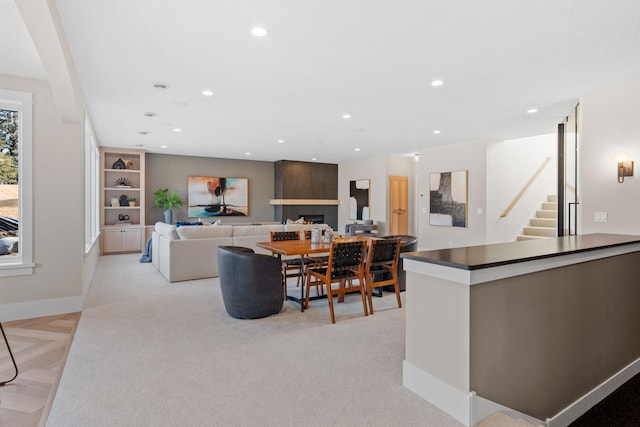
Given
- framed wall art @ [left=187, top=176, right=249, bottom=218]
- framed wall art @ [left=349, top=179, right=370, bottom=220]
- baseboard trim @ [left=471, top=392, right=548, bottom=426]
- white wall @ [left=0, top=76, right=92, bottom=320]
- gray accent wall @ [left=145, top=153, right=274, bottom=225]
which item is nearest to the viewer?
baseboard trim @ [left=471, top=392, right=548, bottom=426]

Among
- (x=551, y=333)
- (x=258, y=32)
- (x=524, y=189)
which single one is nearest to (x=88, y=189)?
(x=258, y=32)

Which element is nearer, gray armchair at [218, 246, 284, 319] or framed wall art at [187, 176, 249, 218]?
gray armchair at [218, 246, 284, 319]

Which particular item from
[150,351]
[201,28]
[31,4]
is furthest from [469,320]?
[31,4]

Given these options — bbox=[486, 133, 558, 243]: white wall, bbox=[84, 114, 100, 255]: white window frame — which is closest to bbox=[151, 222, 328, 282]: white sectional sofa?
bbox=[84, 114, 100, 255]: white window frame

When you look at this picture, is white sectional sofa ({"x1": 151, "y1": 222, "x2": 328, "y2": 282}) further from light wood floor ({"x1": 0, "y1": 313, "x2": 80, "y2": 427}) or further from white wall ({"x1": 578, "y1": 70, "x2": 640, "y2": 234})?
white wall ({"x1": 578, "y1": 70, "x2": 640, "y2": 234})

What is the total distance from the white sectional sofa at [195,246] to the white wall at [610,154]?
370 centimetres

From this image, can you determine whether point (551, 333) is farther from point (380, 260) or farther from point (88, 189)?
point (88, 189)

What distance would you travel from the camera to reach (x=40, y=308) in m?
3.78

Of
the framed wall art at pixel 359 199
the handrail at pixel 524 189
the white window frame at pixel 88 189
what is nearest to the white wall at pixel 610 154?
the handrail at pixel 524 189

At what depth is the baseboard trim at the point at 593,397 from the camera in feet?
7.54

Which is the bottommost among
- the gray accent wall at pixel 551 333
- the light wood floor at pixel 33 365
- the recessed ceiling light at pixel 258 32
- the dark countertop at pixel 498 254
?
the light wood floor at pixel 33 365

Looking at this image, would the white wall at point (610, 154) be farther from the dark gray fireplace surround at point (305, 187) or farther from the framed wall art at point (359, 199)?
the dark gray fireplace surround at point (305, 187)

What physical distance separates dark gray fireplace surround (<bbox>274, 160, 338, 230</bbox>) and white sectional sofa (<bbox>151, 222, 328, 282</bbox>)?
4791mm

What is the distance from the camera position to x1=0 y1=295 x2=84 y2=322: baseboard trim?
3.62m
